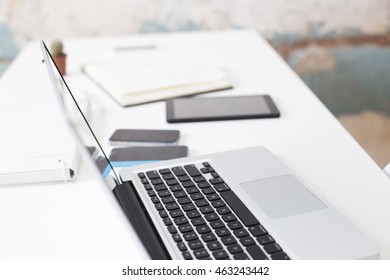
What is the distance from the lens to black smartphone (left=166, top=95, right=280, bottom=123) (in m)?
1.00

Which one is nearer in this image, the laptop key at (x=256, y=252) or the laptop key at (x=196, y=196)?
the laptop key at (x=256, y=252)

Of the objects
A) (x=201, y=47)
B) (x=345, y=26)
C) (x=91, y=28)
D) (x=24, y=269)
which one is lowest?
(x=24, y=269)

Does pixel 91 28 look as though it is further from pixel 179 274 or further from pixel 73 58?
pixel 179 274

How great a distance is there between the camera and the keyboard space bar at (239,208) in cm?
64

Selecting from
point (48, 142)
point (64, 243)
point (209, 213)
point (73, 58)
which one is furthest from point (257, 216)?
point (73, 58)

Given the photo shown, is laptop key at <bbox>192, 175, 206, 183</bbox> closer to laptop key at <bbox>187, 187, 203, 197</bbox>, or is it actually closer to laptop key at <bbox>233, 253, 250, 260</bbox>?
laptop key at <bbox>187, 187, 203, 197</bbox>

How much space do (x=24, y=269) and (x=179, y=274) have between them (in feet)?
0.59

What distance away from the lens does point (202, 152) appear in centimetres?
88

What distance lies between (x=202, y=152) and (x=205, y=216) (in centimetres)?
24

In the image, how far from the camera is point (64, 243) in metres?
0.66

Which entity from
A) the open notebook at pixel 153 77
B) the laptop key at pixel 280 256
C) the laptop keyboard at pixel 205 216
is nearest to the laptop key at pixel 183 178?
the laptop keyboard at pixel 205 216

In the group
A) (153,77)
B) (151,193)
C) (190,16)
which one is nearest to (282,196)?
(151,193)

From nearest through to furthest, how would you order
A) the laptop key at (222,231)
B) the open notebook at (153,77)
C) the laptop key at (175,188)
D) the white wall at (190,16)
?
the laptop key at (222,231) < the laptop key at (175,188) < the open notebook at (153,77) < the white wall at (190,16)

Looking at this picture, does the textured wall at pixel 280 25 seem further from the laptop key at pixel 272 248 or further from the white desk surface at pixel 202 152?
the laptop key at pixel 272 248
